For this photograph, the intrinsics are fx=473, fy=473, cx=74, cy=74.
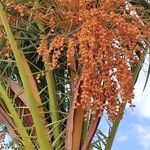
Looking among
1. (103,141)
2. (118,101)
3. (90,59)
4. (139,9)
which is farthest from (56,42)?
(103,141)

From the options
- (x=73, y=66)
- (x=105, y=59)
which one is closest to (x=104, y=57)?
(x=105, y=59)

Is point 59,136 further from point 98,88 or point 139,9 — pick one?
point 139,9

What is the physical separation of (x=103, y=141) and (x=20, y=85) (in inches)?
41.3

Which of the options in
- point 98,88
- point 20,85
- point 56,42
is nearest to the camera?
point 98,88

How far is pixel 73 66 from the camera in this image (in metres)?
4.23

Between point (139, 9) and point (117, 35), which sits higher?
point (139, 9)

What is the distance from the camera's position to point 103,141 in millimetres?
4430

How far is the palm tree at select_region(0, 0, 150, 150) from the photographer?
3.32m

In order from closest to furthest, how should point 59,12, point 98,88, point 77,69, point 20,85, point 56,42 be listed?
point 98,88 → point 56,42 → point 59,12 → point 77,69 → point 20,85

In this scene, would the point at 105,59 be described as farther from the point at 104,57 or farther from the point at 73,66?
the point at 73,66

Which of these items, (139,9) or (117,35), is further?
(139,9)

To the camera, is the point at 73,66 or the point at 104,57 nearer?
the point at 104,57

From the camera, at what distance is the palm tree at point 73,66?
3.32m

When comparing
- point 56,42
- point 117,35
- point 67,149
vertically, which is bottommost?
point 67,149
